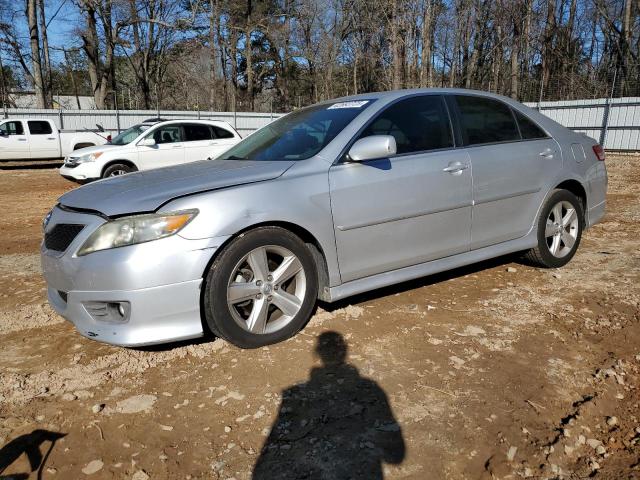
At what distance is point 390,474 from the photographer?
206 centimetres

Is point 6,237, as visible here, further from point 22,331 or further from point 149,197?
point 149,197

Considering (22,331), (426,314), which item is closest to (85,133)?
(22,331)

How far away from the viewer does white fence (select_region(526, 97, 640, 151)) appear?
18.0m

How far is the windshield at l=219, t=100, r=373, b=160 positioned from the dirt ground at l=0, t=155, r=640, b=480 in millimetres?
1224

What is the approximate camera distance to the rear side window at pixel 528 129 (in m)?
4.39

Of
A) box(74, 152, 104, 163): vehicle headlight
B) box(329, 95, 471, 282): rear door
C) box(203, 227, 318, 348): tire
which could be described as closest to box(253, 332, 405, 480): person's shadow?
box(203, 227, 318, 348): tire

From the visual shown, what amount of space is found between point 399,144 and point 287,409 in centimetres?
206

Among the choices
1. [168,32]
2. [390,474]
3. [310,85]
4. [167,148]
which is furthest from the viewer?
[310,85]

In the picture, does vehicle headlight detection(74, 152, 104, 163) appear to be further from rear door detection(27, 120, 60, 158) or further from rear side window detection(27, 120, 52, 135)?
rear side window detection(27, 120, 52, 135)

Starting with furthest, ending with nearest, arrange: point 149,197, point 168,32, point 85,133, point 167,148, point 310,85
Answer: point 310,85
point 168,32
point 85,133
point 167,148
point 149,197

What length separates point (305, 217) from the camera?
3143 millimetres

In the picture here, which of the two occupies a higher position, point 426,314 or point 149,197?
point 149,197

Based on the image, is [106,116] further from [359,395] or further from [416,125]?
[359,395]

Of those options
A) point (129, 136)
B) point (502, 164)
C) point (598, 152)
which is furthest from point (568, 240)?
point (129, 136)
